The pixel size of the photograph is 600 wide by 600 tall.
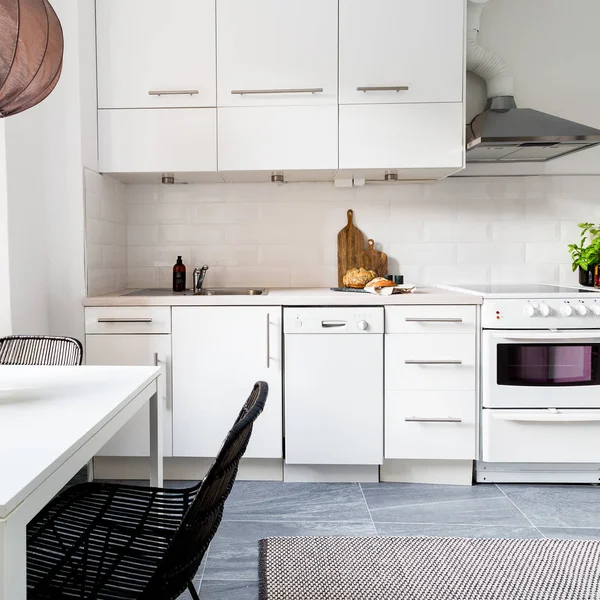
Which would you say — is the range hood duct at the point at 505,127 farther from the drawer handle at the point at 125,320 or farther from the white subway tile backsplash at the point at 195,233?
the drawer handle at the point at 125,320

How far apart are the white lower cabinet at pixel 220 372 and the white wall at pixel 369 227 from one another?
2.23ft

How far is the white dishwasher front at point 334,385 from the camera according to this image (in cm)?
281

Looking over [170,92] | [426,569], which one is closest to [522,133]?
[170,92]

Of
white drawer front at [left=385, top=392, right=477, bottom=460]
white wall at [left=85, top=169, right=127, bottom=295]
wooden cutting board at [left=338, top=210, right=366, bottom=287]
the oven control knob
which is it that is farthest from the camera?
wooden cutting board at [left=338, top=210, right=366, bottom=287]

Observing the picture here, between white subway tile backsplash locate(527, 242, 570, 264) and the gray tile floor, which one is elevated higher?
white subway tile backsplash locate(527, 242, 570, 264)

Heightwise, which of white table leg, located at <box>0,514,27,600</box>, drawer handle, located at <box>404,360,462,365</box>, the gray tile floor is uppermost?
white table leg, located at <box>0,514,27,600</box>

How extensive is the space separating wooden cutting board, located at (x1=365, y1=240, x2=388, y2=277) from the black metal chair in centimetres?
215

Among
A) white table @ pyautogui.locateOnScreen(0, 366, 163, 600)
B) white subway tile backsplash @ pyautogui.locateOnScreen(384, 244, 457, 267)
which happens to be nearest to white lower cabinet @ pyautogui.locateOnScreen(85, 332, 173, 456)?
white table @ pyautogui.locateOnScreen(0, 366, 163, 600)

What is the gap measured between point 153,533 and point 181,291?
206cm

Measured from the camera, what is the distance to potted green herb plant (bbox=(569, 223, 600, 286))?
317 centimetres

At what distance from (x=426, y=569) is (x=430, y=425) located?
84 centimetres

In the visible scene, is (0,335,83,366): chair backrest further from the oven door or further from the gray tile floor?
the oven door

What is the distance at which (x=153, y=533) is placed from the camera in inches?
54.6

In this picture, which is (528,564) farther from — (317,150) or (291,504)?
(317,150)
